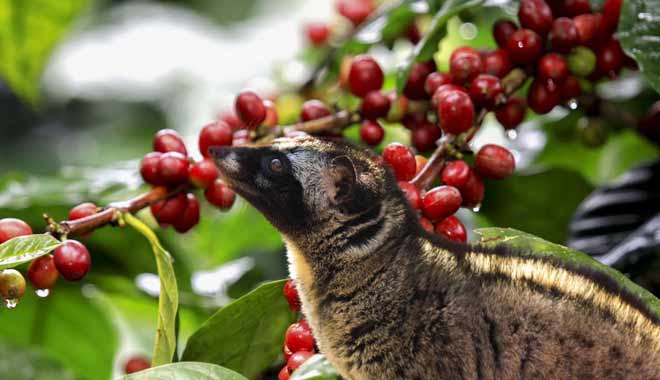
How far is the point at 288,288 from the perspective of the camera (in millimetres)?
1401

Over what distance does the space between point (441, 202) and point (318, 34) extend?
1190 millimetres

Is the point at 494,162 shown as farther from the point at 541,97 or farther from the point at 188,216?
the point at 188,216

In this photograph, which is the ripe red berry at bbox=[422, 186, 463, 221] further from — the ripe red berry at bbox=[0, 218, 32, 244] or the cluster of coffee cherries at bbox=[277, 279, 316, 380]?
the ripe red berry at bbox=[0, 218, 32, 244]

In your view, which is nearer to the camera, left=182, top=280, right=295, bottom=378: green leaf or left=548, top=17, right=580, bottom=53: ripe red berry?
left=182, top=280, right=295, bottom=378: green leaf

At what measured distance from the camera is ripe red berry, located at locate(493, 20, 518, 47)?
1.63m

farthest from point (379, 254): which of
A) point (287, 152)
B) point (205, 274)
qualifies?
point (205, 274)

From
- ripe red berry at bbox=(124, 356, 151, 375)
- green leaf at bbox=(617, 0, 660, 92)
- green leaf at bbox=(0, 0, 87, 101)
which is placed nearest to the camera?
green leaf at bbox=(617, 0, 660, 92)

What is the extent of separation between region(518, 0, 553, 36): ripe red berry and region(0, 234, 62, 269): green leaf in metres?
0.75

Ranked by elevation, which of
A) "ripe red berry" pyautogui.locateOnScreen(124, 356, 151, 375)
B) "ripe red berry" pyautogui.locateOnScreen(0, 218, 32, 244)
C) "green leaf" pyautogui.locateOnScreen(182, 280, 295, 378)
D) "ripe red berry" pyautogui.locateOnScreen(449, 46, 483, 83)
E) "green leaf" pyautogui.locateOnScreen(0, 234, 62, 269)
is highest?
"green leaf" pyautogui.locateOnScreen(0, 234, 62, 269)

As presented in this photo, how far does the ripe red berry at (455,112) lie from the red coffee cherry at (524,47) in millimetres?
172

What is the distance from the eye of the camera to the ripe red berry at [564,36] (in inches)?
62.1

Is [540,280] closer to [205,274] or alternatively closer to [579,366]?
[579,366]

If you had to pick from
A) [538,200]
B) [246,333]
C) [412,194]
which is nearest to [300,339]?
[246,333]

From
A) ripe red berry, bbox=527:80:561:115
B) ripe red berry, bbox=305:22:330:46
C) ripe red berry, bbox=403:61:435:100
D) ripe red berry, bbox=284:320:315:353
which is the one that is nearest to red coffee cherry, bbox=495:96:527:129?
ripe red berry, bbox=527:80:561:115
